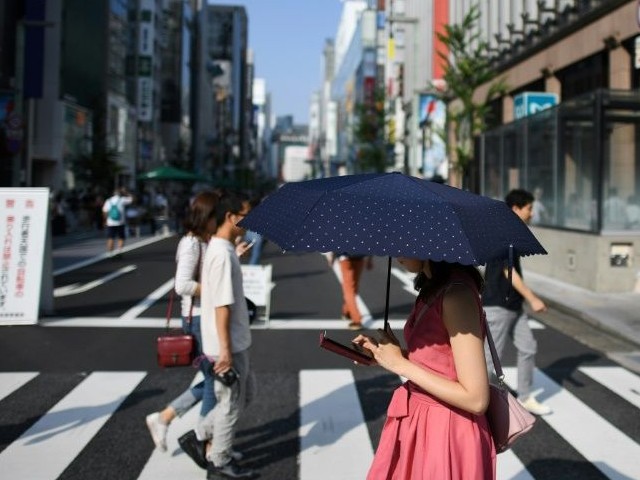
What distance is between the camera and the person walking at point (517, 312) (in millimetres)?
5461

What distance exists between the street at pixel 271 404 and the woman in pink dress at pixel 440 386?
6.36ft

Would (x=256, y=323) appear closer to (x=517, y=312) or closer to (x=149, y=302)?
(x=149, y=302)

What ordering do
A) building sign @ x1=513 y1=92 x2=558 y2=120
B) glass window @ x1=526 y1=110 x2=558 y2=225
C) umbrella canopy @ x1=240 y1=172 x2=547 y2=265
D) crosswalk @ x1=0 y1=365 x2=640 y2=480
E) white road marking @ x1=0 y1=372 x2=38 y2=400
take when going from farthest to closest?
building sign @ x1=513 y1=92 x2=558 y2=120
glass window @ x1=526 y1=110 x2=558 y2=225
white road marking @ x1=0 y1=372 x2=38 y2=400
crosswalk @ x1=0 y1=365 x2=640 y2=480
umbrella canopy @ x1=240 y1=172 x2=547 y2=265

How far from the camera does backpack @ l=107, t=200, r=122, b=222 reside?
1828 cm

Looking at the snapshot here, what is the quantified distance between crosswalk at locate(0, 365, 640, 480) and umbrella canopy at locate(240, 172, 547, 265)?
240 cm

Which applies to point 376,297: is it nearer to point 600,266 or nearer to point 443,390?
point 600,266

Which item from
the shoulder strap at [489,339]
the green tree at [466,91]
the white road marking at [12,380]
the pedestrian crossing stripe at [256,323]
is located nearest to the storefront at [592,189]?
the pedestrian crossing stripe at [256,323]

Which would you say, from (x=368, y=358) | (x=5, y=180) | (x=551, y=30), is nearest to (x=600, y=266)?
(x=368, y=358)

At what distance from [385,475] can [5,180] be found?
29.5 meters

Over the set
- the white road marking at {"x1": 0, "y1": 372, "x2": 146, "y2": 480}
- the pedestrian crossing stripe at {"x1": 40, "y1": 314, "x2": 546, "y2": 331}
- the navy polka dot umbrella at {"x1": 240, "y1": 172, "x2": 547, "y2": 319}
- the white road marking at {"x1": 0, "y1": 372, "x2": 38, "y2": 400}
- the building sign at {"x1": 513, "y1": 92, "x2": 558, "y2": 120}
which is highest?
the building sign at {"x1": 513, "y1": 92, "x2": 558, "y2": 120}

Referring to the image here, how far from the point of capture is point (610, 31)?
65.3 ft

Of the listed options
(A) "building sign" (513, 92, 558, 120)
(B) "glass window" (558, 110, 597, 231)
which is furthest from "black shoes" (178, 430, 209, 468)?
(A) "building sign" (513, 92, 558, 120)

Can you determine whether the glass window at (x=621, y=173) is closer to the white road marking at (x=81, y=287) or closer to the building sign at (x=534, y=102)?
the building sign at (x=534, y=102)

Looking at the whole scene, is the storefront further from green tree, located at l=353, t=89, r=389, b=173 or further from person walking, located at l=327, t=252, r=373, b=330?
green tree, located at l=353, t=89, r=389, b=173
